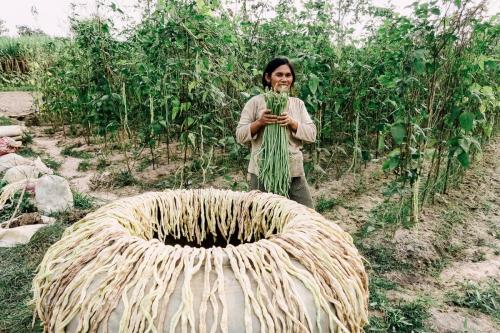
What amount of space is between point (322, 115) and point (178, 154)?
1782 mm

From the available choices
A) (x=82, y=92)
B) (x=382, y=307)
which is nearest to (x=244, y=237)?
(x=382, y=307)

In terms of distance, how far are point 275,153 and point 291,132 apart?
23 cm

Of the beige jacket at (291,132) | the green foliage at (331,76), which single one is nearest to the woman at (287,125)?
the beige jacket at (291,132)

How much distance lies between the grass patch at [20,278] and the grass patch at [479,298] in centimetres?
210

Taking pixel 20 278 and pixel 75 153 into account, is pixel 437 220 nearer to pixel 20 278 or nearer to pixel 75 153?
pixel 20 278

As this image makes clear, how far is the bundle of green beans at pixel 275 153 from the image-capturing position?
194 centimetres

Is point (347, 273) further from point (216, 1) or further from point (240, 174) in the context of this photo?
point (240, 174)

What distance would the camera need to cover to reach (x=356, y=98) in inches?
132

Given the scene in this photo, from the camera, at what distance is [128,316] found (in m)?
0.74

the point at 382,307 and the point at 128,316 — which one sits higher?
the point at 128,316

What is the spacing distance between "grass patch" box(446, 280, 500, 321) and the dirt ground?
1.8 inches

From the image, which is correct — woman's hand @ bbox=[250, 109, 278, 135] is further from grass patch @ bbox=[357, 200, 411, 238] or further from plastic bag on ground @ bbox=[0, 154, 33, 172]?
plastic bag on ground @ bbox=[0, 154, 33, 172]

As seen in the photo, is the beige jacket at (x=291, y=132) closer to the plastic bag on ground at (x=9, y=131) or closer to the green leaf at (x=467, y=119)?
the green leaf at (x=467, y=119)

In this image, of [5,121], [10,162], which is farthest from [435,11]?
[5,121]
